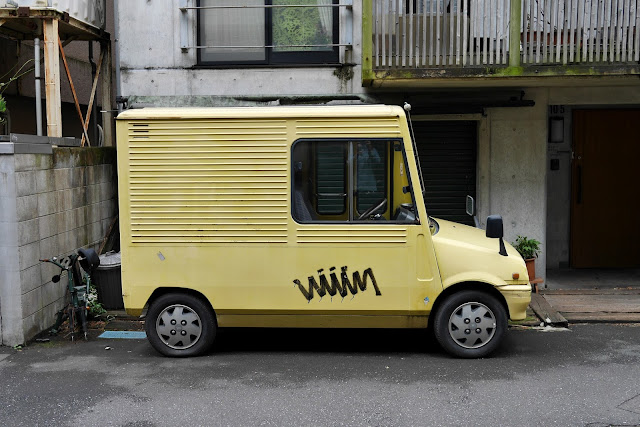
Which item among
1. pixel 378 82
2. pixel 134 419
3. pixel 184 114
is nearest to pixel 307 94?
pixel 378 82

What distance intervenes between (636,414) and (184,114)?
479 cm

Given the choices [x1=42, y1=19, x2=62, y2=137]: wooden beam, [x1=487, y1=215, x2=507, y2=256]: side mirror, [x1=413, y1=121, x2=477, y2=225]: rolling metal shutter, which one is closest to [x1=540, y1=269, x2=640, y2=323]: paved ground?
[x1=413, y1=121, x2=477, y2=225]: rolling metal shutter

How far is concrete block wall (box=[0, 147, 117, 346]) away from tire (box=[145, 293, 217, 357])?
1509mm

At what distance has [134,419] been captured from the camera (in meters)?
5.35

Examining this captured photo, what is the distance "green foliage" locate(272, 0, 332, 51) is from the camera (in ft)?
32.8

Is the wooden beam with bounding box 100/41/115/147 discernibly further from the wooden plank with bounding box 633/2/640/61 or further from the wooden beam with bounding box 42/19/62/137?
the wooden plank with bounding box 633/2/640/61

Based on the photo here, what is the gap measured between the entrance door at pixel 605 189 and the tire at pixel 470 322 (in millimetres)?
5397

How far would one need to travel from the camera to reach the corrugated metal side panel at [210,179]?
21.9 ft

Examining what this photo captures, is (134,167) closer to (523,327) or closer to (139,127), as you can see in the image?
(139,127)

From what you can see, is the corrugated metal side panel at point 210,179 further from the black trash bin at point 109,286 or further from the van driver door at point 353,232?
the black trash bin at point 109,286

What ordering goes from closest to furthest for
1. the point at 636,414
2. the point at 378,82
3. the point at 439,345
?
the point at 636,414, the point at 439,345, the point at 378,82

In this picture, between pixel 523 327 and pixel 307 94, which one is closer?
pixel 523 327

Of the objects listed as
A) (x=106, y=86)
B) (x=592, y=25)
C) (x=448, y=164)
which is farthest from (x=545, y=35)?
(x=106, y=86)

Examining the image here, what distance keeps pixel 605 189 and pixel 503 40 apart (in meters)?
3.92
